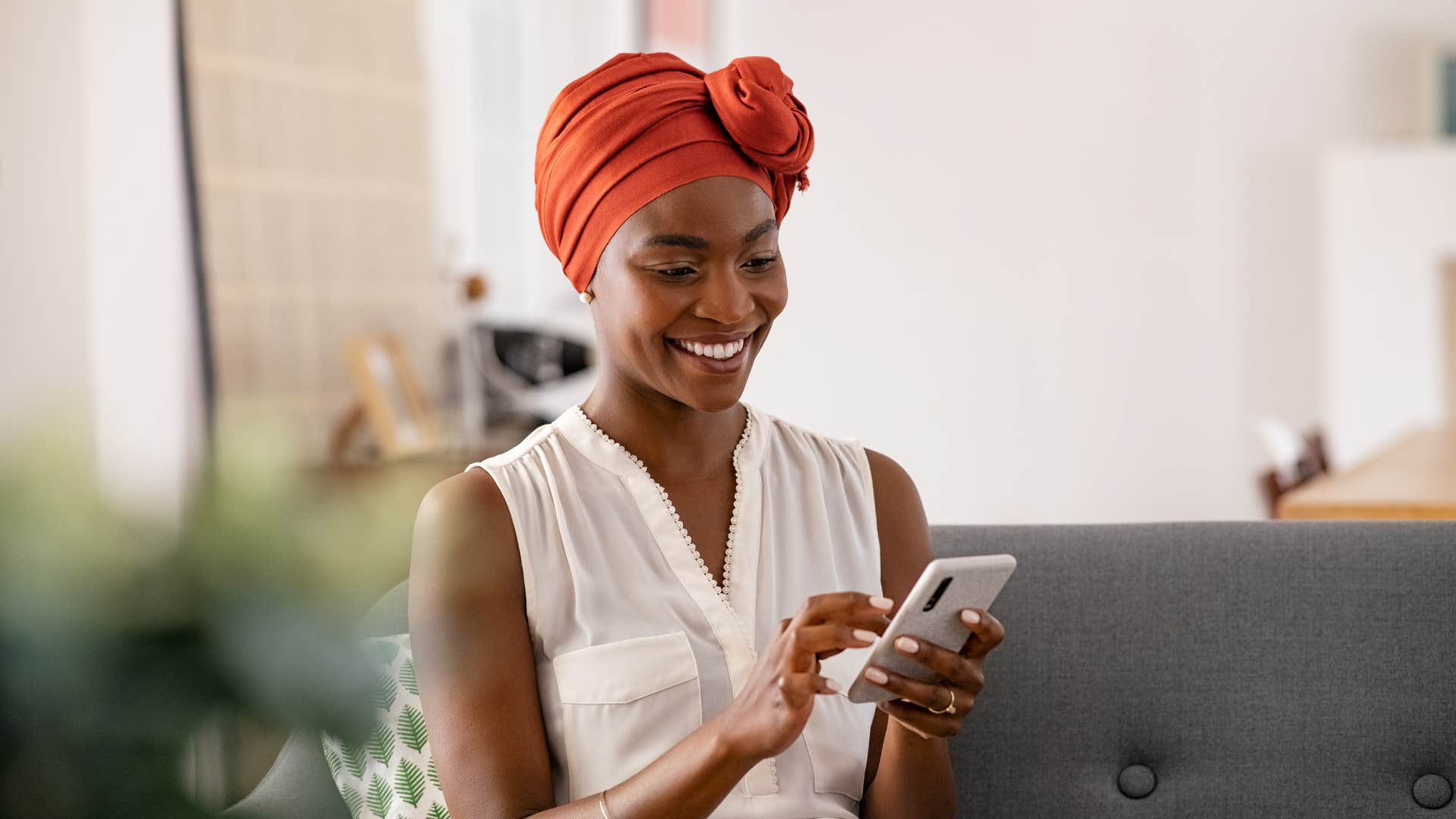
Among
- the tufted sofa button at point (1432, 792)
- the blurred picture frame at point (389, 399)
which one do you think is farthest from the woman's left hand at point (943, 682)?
the blurred picture frame at point (389, 399)

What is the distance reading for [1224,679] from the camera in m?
1.70

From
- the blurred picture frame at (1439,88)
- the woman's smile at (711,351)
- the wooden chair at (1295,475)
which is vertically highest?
the blurred picture frame at (1439,88)

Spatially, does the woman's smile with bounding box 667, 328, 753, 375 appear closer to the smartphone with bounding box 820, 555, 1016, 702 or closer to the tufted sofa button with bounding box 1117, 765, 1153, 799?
the smartphone with bounding box 820, 555, 1016, 702

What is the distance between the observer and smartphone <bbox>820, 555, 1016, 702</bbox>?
3.73ft

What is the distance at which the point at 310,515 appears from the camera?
0.33 meters

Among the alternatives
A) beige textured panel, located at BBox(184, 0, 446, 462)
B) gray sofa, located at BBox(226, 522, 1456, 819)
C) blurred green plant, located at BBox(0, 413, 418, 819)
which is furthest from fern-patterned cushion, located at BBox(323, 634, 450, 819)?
beige textured panel, located at BBox(184, 0, 446, 462)

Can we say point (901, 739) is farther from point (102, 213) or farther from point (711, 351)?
point (102, 213)

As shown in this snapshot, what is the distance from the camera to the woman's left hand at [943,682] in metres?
1.20

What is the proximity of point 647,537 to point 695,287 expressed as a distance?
0.26m

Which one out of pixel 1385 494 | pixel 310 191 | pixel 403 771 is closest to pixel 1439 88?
pixel 1385 494

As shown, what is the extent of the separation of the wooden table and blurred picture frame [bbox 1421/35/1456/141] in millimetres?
3971

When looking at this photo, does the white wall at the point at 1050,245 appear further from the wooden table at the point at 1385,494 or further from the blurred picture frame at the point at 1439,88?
the wooden table at the point at 1385,494

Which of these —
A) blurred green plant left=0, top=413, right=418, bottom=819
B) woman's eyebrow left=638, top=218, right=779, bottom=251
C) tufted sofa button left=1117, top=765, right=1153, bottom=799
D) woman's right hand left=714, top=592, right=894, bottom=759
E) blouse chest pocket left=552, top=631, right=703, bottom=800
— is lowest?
tufted sofa button left=1117, top=765, right=1153, bottom=799

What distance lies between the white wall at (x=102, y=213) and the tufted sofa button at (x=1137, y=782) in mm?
1699
